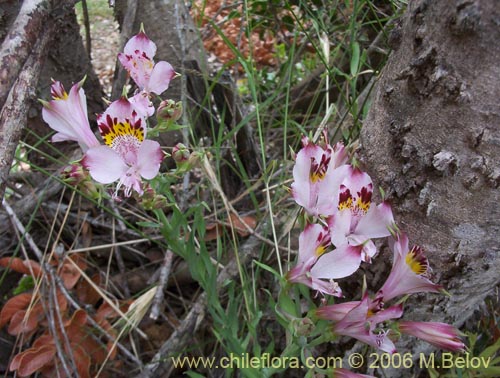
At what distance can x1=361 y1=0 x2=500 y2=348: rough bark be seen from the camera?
23.6 inches

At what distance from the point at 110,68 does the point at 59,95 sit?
5.42ft

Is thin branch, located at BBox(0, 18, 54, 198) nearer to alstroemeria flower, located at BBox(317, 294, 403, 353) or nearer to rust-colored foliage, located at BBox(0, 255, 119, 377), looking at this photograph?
alstroemeria flower, located at BBox(317, 294, 403, 353)

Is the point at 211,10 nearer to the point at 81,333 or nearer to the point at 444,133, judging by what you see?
the point at 81,333

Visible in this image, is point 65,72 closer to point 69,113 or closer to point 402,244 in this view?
point 69,113

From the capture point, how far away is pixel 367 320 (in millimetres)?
634

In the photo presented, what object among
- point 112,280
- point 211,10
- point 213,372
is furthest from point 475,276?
point 211,10

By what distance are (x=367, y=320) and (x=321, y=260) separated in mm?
96

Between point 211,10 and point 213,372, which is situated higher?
point 211,10

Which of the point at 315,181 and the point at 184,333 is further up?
the point at 315,181

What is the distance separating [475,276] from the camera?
29.5 inches

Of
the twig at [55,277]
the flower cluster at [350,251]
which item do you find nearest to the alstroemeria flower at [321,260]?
the flower cluster at [350,251]

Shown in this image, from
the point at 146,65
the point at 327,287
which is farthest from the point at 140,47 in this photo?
the point at 327,287

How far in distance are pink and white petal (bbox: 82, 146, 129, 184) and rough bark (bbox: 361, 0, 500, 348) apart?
376mm

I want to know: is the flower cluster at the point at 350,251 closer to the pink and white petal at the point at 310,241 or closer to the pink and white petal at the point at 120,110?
the pink and white petal at the point at 310,241
